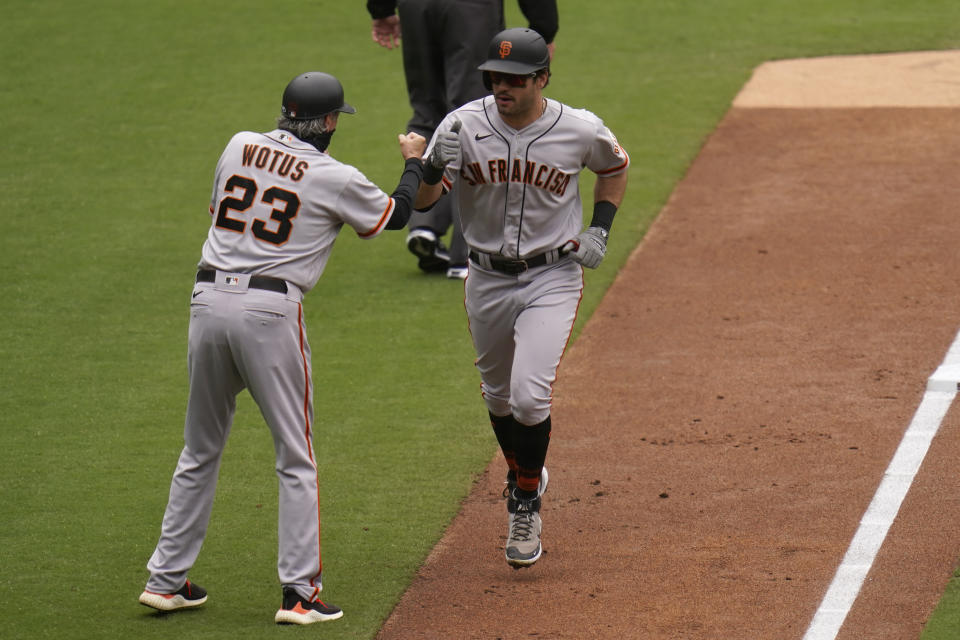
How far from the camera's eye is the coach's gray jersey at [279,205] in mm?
4660

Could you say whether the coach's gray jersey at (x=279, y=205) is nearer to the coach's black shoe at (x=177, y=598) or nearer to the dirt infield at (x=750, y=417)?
the coach's black shoe at (x=177, y=598)

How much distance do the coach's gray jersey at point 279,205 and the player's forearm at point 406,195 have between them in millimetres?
159

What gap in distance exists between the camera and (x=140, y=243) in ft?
30.4

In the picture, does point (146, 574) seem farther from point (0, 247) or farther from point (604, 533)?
point (0, 247)

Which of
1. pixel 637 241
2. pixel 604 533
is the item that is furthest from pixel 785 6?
pixel 604 533

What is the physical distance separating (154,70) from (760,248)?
6.51 metres

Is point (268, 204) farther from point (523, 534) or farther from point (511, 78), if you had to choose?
point (523, 534)

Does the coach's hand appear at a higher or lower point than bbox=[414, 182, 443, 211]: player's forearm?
lower

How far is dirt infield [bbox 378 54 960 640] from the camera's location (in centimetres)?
482

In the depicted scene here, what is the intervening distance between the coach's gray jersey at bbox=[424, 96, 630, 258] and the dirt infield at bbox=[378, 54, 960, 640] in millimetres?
1170

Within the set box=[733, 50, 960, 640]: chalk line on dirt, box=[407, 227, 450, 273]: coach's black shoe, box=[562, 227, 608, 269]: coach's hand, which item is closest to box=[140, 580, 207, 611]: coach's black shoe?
box=[562, 227, 608, 269]: coach's hand

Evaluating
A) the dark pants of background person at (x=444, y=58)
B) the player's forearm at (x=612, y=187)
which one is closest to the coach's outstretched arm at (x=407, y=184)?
the player's forearm at (x=612, y=187)

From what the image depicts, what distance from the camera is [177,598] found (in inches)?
190

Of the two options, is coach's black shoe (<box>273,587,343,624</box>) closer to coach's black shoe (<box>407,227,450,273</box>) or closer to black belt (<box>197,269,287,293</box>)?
black belt (<box>197,269,287,293</box>)
